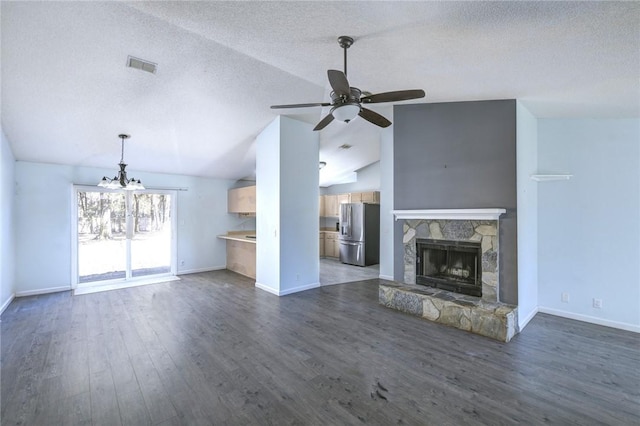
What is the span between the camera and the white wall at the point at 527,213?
3609 mm

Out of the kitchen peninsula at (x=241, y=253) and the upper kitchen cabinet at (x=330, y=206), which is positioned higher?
the upper kitchen cabinet at (x=330, y=206)

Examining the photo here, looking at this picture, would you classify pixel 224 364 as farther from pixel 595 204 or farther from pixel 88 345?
pixel 595 204

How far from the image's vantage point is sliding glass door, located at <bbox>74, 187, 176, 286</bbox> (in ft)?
19.1

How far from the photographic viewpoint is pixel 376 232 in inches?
329

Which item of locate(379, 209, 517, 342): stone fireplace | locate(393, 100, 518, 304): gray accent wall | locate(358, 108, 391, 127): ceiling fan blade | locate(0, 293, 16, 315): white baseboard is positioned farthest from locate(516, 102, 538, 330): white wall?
locate(0, 293, 16, 315): white baseboard

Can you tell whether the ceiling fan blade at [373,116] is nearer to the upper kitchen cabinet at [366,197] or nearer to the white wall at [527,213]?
the white wall at [527,213]

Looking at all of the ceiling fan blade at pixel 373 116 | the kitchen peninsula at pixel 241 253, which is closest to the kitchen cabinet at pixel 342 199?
the kitchen peninsula at pixel 241 253

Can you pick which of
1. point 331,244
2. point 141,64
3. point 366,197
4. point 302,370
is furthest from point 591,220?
point 331,244

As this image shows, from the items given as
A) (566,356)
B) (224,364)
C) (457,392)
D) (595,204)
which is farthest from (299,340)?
(595,204)

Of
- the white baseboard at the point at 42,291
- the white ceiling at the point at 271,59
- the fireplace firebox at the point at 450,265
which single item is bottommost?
the white baseboard at the point at 42,291

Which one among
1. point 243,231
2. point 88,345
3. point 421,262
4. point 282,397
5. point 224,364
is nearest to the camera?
point 282,397

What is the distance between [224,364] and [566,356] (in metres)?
3.32

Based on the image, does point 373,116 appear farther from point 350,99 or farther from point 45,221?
point 45,221

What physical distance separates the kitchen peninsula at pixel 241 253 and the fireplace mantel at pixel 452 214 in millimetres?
3251
